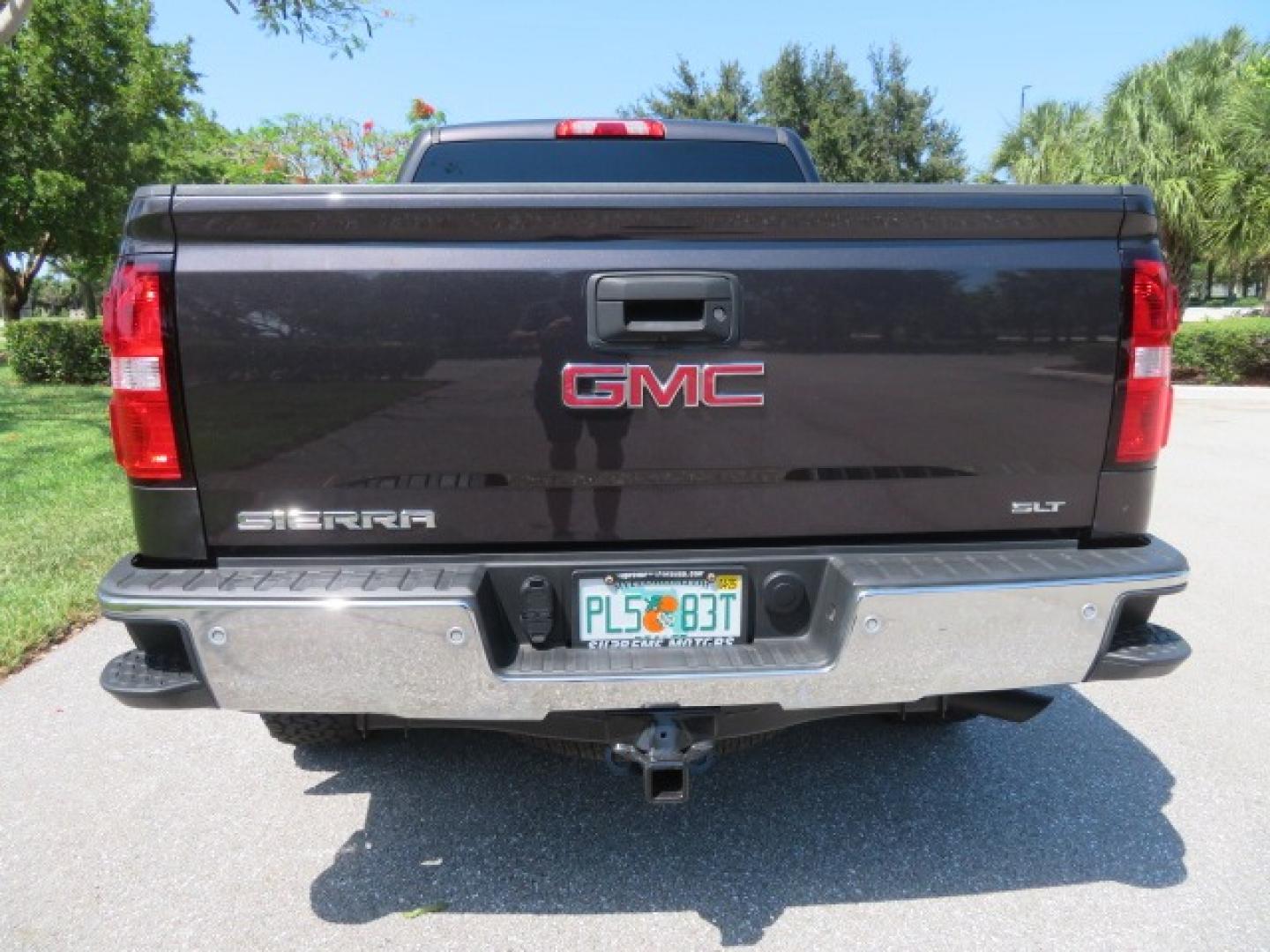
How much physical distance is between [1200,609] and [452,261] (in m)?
4.66

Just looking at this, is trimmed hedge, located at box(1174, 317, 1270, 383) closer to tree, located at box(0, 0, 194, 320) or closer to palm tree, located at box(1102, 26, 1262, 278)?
palm tree, located at box(1102, 26, 1262, 278)

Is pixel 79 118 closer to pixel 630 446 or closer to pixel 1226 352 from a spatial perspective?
pixel 630 446

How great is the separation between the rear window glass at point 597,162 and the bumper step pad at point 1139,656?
7.88 feet

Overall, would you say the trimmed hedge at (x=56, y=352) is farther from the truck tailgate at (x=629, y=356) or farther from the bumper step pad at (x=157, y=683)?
the truck tailgate at (x=629, y=356)

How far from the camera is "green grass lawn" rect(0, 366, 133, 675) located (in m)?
4.60

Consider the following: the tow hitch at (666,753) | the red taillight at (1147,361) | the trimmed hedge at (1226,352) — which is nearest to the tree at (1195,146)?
the trimmed hedge at (1226,352)

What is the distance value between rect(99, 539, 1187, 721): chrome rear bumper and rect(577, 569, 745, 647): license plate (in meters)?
0.04

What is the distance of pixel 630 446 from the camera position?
2.18m

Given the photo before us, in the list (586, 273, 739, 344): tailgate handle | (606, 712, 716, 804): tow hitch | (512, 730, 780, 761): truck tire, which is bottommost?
(512, 730, 780, 761): truck tire

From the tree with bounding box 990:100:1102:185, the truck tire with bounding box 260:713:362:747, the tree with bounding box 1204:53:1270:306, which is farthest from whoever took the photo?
the tree with bounding box 990:100:1102:185

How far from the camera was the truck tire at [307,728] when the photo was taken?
2.78m

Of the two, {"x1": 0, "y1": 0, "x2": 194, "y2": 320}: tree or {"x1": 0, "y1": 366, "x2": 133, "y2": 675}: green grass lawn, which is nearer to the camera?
{"x1": 0, "y1": 366, "x2": 133, "y2": 675}: green grass lawn

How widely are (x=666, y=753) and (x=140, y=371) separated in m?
1.53

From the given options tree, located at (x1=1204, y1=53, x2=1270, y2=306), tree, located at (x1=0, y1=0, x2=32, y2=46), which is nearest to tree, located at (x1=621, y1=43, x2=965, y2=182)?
tree, located at (x1=1204, y1=53, x2=1270, y2=306)
